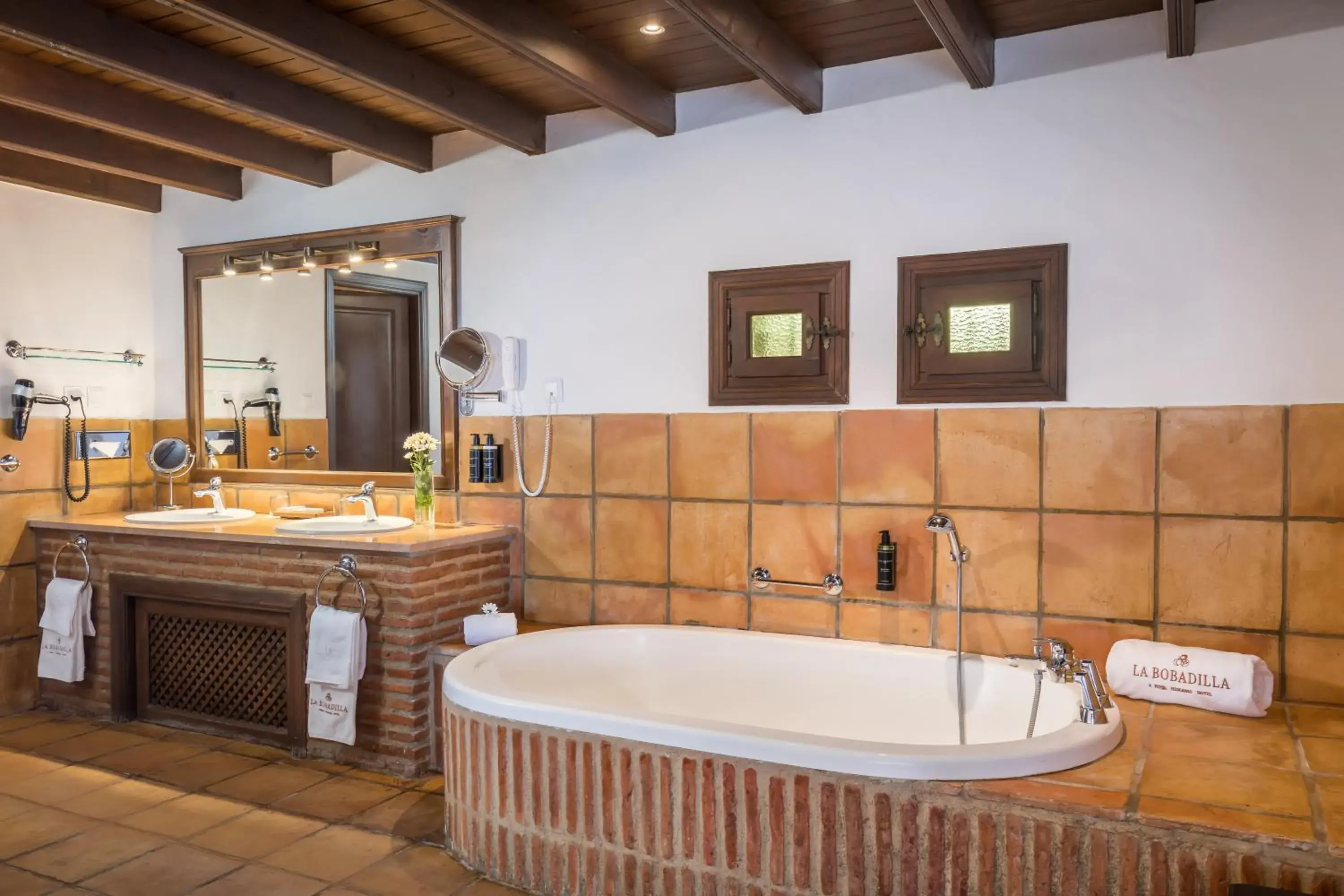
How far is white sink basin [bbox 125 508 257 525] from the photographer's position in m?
4.01

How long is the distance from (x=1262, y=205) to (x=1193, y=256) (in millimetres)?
214

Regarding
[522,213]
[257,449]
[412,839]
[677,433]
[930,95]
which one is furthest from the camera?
[257,449]

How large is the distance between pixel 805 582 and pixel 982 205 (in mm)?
1369

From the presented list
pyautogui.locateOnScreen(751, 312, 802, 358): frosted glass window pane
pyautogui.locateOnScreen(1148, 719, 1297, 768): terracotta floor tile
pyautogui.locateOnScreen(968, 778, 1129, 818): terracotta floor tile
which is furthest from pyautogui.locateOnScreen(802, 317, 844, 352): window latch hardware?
pyautogui.locateOnScreen(968, 778, 1129, 818): terracotta floor tile

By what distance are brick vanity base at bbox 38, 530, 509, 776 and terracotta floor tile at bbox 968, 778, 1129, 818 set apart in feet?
6.74

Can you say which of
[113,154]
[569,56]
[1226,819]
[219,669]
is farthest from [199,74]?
[1226,819]

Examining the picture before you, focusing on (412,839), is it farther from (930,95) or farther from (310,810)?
(930,95)

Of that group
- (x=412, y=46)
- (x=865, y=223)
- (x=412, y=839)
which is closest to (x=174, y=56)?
(x=412, y=46)

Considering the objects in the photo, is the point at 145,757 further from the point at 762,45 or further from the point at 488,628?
the point at 762,45

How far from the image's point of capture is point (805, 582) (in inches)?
131

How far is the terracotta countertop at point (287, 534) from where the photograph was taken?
11.2 ft

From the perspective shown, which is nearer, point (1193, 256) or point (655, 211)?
point (1193, 256)

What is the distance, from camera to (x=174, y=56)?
2.99m

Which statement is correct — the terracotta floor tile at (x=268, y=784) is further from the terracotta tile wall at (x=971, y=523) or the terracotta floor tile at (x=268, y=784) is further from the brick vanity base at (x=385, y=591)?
the terracotta tile wall at (x=971, y=523)
